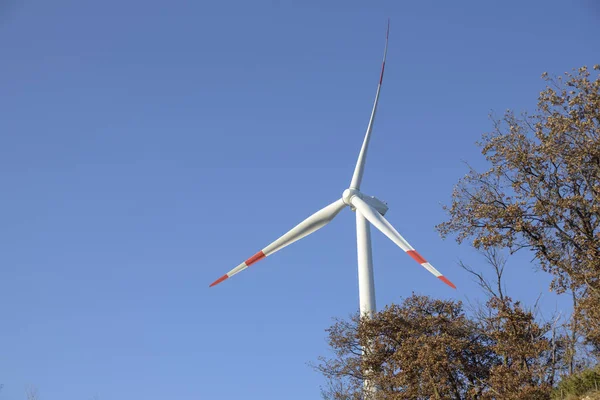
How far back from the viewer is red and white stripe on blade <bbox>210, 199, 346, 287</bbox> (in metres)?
48.1

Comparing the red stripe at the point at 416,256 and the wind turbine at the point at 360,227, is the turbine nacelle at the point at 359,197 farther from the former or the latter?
the red stripe at the point at 416,256

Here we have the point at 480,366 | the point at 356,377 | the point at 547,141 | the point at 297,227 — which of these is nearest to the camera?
Result: the point at 547,141

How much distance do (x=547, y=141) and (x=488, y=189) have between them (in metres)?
3.15

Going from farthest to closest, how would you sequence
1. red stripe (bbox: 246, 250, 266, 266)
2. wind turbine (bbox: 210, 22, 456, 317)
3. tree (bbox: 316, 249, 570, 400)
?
red stripe (bbox: 246, 250, 266, 266) → wind turbine (bbox: 210, 22, 456, 317) → tree (bbox: 316, 249, 570, 400)

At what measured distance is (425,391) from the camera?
31938 millimetres

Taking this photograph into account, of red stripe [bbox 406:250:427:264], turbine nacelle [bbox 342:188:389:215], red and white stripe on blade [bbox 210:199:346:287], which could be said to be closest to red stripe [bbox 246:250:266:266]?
red and white stripe on blade [bbox 210:199:346:287]

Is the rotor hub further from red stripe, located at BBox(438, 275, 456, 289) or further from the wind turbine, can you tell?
red stripe, located at BBox(438, 275, 456, 289)

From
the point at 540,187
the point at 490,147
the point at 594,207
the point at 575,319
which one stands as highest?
the point at 490,147

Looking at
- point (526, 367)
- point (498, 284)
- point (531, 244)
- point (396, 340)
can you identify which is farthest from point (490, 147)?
point (396, 340)

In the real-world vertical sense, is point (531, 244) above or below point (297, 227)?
below

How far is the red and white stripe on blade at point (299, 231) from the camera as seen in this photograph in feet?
158

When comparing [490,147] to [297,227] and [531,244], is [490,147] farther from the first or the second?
[297,227]

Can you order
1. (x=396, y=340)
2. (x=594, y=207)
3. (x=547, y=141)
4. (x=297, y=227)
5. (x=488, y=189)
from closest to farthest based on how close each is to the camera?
(x=594, y=207), (x=547, y=141), (x=488, y=189), (x=396, y=340), (x=297, y=227)

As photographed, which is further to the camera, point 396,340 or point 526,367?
point 396,340
